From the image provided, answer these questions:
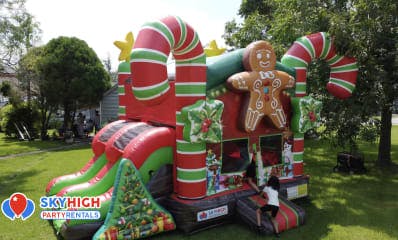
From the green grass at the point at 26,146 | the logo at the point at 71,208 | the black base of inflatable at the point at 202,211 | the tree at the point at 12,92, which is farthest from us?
the tree at the point at 12,92

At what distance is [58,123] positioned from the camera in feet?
75.5

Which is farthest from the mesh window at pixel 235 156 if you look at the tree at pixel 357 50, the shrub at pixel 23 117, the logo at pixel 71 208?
the shrub at pixel 23 117

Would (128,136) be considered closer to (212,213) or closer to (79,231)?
(79,231)

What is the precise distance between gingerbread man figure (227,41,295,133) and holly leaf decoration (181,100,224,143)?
68cm

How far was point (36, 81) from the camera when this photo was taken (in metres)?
17.6

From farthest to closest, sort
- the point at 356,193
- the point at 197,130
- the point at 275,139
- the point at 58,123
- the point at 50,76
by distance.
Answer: the point at 58,123 < the point at 50,76 < the point at 356,193 < the point at 275,139 < the point at 197,130

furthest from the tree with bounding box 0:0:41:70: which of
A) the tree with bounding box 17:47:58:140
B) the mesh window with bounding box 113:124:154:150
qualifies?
the mesh window with bounding box 113:124:154:150

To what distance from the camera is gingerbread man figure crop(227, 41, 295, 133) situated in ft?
20.3

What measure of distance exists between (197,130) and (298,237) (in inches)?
101

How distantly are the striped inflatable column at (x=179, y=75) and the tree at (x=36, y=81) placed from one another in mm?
13219

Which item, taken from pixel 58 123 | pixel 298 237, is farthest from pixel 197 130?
pixel 58 123

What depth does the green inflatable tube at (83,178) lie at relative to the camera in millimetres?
7012

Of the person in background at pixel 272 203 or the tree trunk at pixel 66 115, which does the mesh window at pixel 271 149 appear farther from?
the tree trunk at pixel 66 115

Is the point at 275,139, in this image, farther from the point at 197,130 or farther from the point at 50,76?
the point at 50,76
